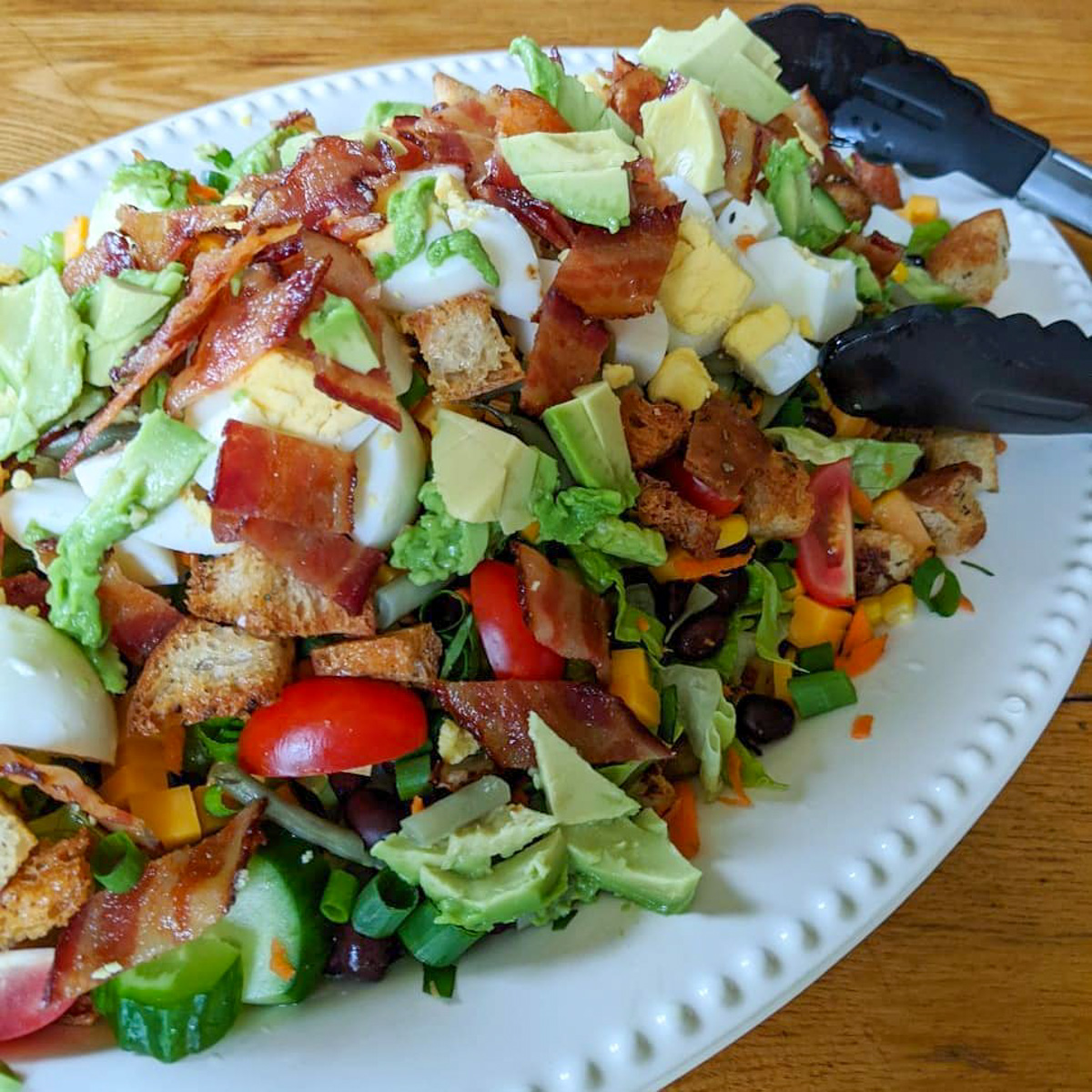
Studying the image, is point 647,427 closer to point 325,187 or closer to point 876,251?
point 325,187

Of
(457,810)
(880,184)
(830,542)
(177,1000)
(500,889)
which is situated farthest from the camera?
(880,184)

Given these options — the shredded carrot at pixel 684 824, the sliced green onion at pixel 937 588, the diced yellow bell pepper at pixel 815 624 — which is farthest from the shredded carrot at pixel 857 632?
the shredded carrot at pixel 684 824

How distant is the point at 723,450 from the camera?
2.04 metres

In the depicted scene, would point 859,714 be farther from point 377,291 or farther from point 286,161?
point 286,161

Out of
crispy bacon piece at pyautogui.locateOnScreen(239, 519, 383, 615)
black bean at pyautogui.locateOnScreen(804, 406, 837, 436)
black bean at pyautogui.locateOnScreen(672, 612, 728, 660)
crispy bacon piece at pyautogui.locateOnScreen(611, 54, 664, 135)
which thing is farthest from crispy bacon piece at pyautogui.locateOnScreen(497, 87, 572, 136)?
black bean at pyautogui.locateOnScreen(672, 612, 728, 660)

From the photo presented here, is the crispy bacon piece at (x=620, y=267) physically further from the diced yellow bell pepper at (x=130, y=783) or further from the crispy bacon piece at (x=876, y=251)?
the diced yellow bell pepper at (x=130, y=783)

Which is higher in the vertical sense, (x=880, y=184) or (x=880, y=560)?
(x=880, y=184)

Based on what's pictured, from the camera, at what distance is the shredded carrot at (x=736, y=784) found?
188 cm

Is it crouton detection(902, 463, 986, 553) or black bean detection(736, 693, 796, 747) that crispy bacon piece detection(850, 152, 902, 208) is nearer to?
crouton detection(902, 463, 986, 553)

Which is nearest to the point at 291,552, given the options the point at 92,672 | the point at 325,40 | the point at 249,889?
the point at 92,672

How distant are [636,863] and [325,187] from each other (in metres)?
1.28

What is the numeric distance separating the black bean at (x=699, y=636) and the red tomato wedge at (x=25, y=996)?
1.15 meters

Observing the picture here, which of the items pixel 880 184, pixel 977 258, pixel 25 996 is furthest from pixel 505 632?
pixel 880 184

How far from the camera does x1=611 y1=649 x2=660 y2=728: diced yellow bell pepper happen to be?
1.94 meters
